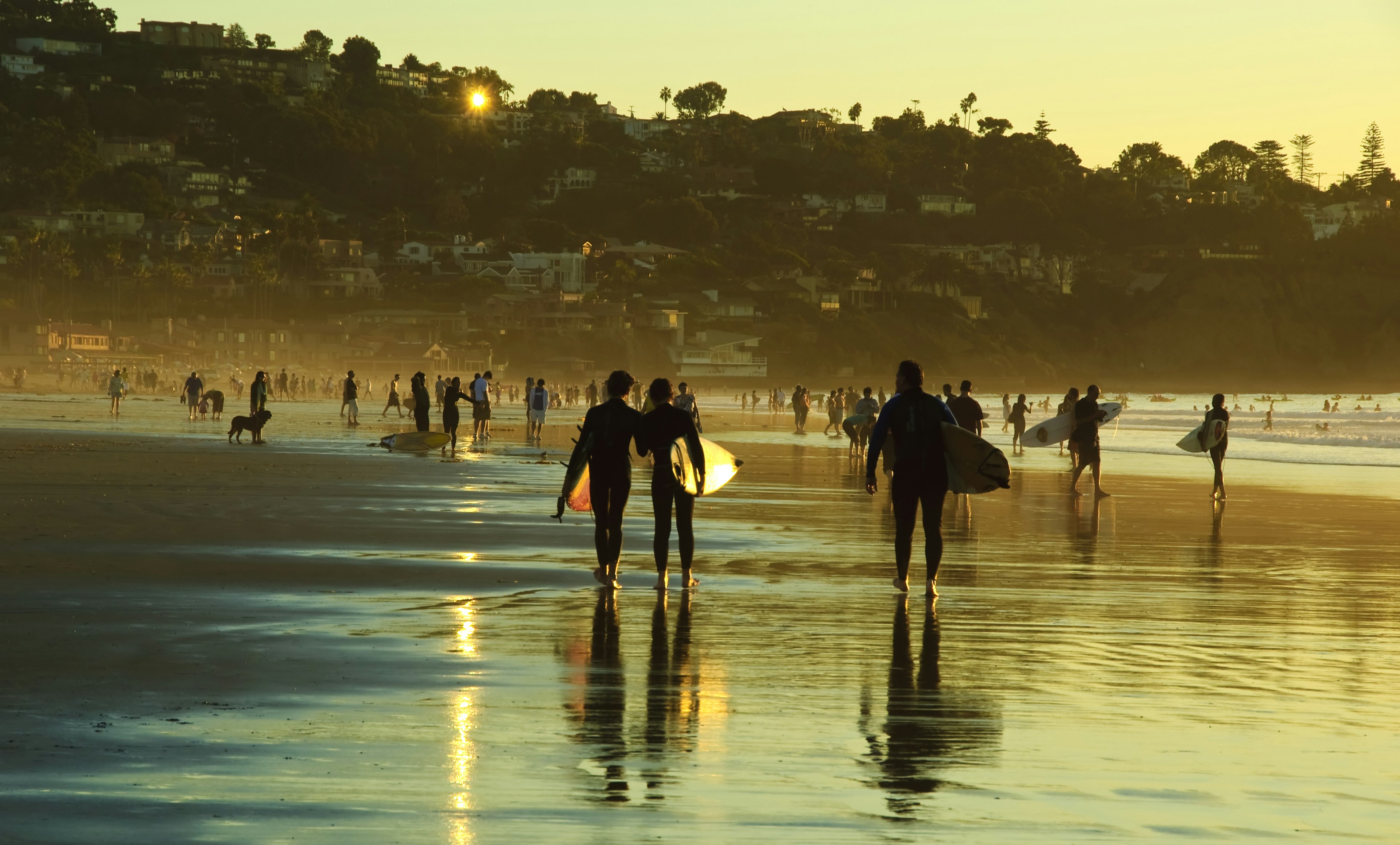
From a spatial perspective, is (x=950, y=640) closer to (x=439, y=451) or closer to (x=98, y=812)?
(x=98, y=812)

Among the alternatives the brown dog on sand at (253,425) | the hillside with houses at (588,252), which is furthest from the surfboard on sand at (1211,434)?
the hillside with houses at (588,252)

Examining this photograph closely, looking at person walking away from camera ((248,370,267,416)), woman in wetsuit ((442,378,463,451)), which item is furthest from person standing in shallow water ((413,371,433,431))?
person walking away from camera ((248,370,267,416))

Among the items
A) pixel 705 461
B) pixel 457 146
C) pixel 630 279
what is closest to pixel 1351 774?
pixel 705 461

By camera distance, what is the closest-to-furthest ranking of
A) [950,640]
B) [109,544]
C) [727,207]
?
[950,640], [109,544], [727,207]

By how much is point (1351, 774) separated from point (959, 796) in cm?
154

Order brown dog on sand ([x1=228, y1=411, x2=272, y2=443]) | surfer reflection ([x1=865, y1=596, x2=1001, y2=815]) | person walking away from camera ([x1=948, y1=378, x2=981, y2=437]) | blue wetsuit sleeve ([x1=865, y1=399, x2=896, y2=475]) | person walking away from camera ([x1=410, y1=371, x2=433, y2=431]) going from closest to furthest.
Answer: surfer reflection ([x1=865, y1=596, x2=1001, y2=815]), blue wetsuit sleeve ([x1=865, y1=399, x2=896, y2=475]), person walking away from camera ([x1=948, y1=378, x2=981, y2=437]), brown dog on sand ([x1=228, y1=411, x2=272, y2=443]), person walking away from camera ([x1=410, y1=371, x2=433, y2=431])

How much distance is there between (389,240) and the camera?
15388 cm

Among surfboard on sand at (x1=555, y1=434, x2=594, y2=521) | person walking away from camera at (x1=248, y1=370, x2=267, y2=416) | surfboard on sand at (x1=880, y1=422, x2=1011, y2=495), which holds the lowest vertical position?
surfboard on sand at (x1=555, y1=434, x2=594, y2=521)

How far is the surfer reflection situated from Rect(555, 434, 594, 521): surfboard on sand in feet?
11.1

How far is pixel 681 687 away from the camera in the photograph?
6641 mm

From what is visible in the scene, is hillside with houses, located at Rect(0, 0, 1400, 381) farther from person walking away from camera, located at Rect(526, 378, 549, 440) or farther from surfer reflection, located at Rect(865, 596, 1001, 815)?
surfer reflection, located at Rect(865, 596, 1001, 815)

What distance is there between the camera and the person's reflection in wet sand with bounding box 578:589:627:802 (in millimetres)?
5051

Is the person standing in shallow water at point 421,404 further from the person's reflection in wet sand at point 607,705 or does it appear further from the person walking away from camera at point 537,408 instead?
the person's reflection in wet sand at point 607,705

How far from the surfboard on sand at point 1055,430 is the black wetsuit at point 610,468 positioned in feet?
43.1
